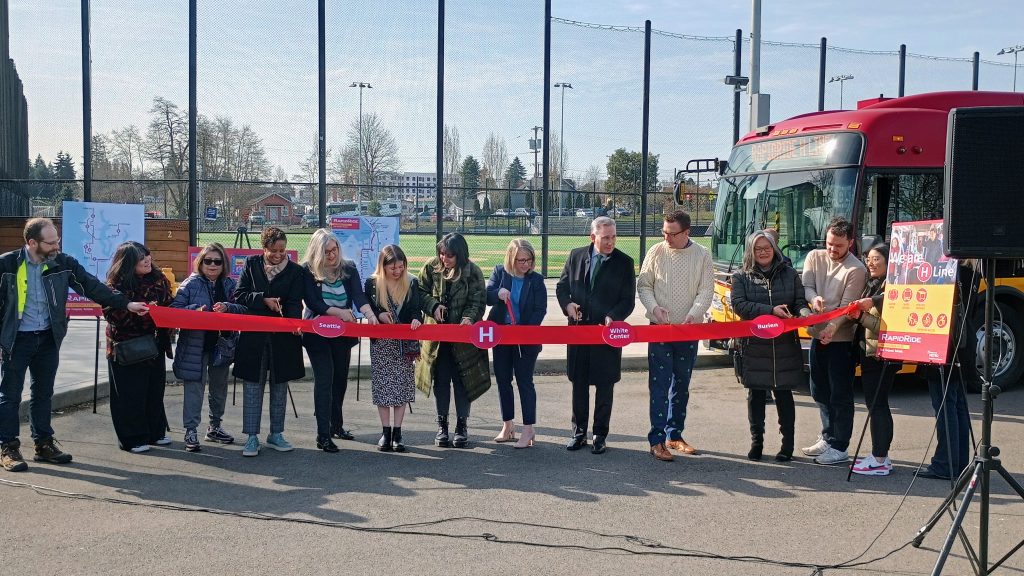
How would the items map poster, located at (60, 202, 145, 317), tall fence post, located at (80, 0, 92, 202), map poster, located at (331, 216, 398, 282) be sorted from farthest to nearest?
tall fence post, located at (80, 0, 92, 202) → map poster, located at (331, 216, 398, 282) → map poster, located at (60, 202, 145, 317)

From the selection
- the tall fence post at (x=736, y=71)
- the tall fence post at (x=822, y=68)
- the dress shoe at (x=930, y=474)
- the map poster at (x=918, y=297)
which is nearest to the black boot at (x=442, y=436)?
the map poster at (x=918, y=297)

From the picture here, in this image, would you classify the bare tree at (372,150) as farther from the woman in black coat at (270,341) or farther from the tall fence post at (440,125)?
the woman in black coat at (270,341)

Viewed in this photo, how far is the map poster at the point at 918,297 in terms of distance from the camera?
6098mm

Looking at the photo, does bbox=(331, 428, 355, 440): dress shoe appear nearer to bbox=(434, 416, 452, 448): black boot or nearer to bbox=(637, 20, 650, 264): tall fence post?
bbox=(434, 416, 452, 448): black boot

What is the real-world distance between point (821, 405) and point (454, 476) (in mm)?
3053

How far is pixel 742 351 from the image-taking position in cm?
718

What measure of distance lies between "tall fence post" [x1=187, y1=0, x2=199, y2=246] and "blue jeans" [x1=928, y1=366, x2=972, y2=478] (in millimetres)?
12972

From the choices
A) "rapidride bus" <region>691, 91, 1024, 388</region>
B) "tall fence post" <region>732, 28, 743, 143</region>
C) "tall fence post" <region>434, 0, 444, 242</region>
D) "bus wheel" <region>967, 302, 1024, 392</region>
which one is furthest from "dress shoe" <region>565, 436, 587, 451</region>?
"tall fence post" <region>732, 28, 743, 143</region>

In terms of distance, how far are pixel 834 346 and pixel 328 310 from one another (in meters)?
4.11

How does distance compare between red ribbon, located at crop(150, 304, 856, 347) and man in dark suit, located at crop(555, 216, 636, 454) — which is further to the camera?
man in dark suit, located at crop(555, 216, 636, 454)

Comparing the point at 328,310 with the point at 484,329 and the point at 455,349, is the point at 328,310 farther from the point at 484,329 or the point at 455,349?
Result: the point at 484,329

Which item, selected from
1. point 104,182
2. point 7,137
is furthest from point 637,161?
point 7,137

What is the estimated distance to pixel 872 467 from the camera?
671 cm

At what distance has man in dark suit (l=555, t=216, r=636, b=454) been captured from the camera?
7.31m
